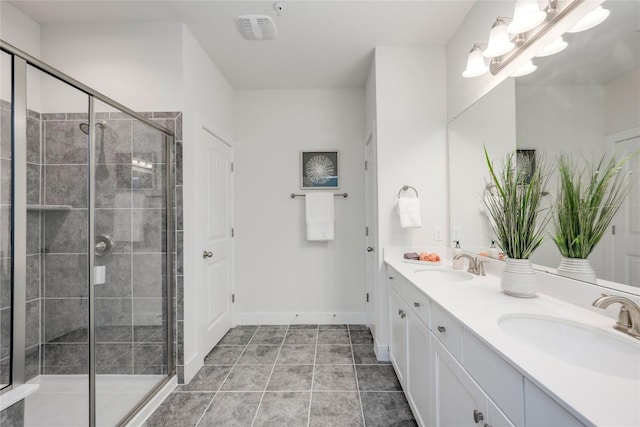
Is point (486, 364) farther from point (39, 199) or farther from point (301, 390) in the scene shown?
point (39, 199)

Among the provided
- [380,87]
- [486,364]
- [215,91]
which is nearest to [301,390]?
[486,364]

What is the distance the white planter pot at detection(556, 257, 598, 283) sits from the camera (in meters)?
0.99

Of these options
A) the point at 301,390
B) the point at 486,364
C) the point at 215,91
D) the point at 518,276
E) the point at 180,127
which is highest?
the point at 215,91

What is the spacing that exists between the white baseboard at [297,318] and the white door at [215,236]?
0.19 metres

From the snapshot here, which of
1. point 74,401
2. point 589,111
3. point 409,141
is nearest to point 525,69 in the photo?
point 589,111

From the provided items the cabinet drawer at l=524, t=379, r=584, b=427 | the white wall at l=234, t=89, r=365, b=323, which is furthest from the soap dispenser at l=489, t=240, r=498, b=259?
the white wall at l=234, t=89, r=365, b=323

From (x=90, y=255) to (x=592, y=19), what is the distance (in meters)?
2.49

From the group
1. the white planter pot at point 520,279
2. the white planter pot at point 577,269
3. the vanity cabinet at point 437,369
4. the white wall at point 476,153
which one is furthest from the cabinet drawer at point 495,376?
the white wall at point 476,153

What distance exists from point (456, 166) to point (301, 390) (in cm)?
194

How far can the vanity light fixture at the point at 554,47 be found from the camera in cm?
110

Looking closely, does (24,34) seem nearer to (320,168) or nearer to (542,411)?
(320,168)

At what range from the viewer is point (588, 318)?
892mm

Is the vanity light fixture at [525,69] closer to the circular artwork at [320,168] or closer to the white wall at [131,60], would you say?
the circular artwork at [320,168]

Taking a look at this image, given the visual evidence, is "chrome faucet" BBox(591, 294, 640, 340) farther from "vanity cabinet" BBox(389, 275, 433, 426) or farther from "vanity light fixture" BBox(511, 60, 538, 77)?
"vanity light fixture" BBox(511, 60, 538, 77)
